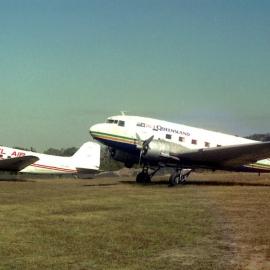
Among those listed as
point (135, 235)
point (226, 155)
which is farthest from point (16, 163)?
point (135, 235)

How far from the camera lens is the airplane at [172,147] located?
29.6 m

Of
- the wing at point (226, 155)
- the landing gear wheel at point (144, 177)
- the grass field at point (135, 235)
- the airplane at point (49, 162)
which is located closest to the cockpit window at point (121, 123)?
the landing gear wheel at point (144, 177)

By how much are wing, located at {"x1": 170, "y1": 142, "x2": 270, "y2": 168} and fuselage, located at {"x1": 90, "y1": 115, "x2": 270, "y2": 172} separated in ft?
3.91

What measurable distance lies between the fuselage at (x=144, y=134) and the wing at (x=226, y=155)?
3.91 ft

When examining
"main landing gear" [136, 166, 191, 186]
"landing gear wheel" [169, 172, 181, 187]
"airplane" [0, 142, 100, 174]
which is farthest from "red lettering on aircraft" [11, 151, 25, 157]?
"landing gear wheel" [169, 172, 181, 187]

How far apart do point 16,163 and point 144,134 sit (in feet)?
47.8

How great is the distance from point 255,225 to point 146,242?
3.81 metres

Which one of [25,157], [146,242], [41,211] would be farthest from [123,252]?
[25,157]

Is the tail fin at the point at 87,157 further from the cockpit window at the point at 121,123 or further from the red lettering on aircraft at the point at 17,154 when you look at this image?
the cockpit window at the point at 121,123

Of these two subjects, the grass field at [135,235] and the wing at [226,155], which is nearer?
the grass field at [135,235]

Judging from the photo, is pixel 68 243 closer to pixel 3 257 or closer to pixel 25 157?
pixel 3 257

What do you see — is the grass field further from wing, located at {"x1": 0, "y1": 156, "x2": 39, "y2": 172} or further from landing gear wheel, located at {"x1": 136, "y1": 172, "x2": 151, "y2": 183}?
wing, located at {"x1": 0, "y1": 156, "x2": 39, "y2": 172}

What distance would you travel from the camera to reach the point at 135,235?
38.7 feet

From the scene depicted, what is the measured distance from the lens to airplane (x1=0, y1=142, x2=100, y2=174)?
1597 inches
